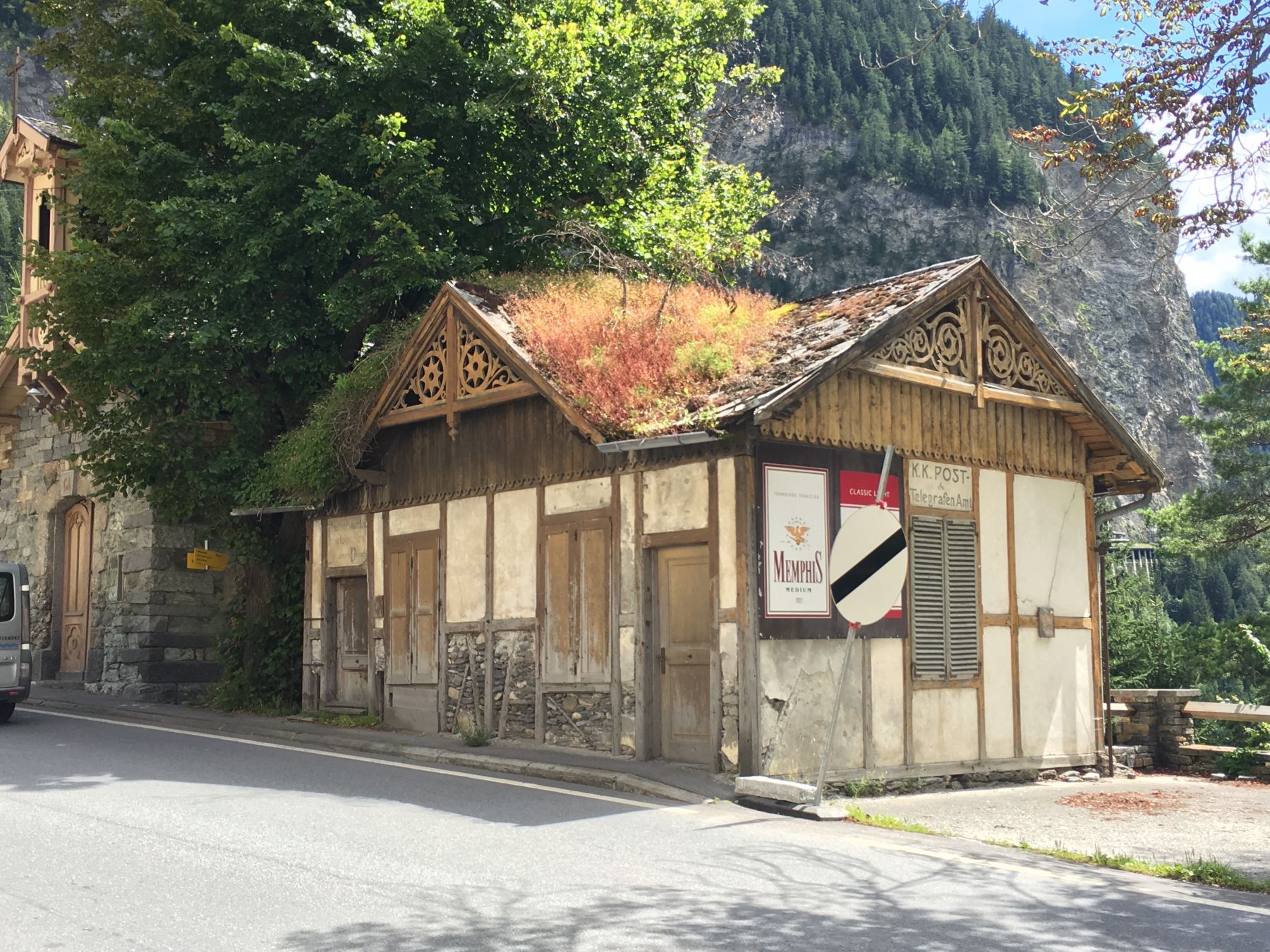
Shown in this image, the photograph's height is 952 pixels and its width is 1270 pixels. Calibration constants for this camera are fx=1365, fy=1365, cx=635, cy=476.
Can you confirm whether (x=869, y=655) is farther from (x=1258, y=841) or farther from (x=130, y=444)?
(x=130, y=444)

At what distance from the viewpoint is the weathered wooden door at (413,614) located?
639 inches

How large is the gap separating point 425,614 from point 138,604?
858 centimetres

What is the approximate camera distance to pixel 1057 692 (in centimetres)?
1555

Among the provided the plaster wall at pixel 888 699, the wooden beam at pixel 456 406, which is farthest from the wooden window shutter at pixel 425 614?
the plaster wall at pixel 888 699

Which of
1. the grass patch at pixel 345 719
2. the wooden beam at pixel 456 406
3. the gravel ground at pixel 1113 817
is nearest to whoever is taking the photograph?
the gravel ground at pixel 1113 817

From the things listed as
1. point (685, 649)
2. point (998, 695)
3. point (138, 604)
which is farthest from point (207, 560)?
point (998, 695)

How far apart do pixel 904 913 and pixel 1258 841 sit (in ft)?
17.2

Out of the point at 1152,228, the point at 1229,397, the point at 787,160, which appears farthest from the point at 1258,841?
the point at 787,160

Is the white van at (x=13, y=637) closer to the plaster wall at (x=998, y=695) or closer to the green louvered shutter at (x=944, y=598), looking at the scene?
the green louvered shutter at (x=944, y=598)

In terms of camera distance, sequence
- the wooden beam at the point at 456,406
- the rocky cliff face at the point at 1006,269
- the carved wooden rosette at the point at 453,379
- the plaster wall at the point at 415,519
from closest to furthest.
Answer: the wooden beam at the point at 456,406 → the carved wooden rosette at the point at 453,379 → the plaster wall at the point at 415,519 → the rocky cliff face at the point at 1006,269

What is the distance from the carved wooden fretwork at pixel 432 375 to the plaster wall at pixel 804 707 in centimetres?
524

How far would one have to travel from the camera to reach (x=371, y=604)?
17125mm

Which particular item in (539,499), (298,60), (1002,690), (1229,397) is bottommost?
(1002,690)

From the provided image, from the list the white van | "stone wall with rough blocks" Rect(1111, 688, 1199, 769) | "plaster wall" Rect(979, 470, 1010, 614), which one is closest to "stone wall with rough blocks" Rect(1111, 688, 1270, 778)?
"stone wall with rough blocks" Rect(1111, 688, 1199, 769)
